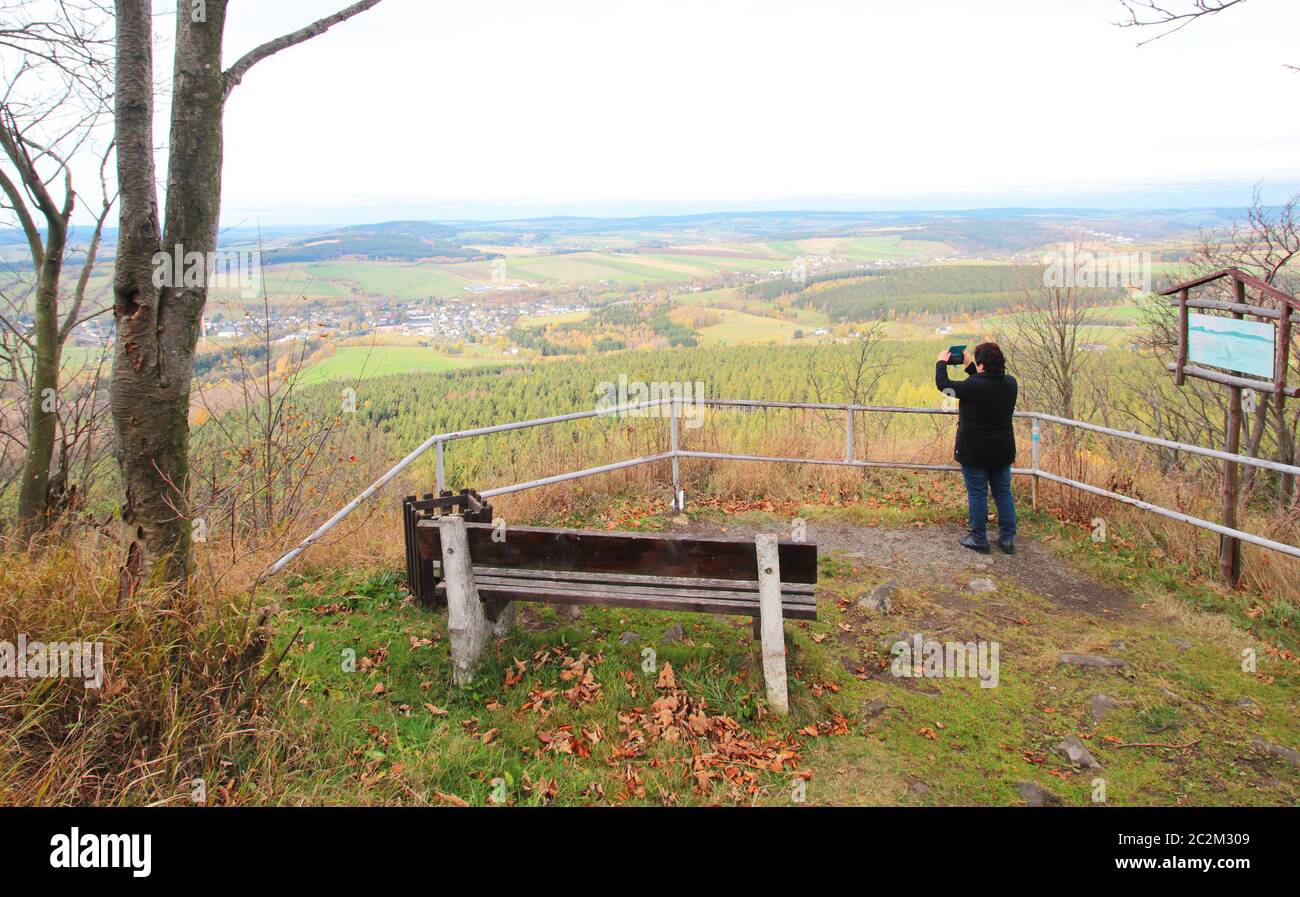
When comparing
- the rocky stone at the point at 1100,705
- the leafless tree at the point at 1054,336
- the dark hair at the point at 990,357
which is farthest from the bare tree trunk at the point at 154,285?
the leafless tree at the point at 1054,336

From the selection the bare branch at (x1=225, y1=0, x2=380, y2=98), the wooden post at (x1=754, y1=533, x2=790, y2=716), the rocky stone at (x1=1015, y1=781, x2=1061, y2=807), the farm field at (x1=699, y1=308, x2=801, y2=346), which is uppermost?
the bare branch at (x1=225, y1=0, x2=380, y2=98)

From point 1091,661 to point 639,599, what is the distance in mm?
2752

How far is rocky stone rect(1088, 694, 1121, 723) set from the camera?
4.33m

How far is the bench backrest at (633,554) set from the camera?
4316mm

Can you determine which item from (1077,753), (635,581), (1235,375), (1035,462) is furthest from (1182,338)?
(635,581)

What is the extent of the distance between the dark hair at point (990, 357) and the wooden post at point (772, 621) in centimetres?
337

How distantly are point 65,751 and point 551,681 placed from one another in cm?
221

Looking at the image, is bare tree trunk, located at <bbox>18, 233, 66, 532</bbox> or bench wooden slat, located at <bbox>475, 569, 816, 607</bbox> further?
bare tree trunk, located at <bbox>18, 233, 66, 532</bbox>

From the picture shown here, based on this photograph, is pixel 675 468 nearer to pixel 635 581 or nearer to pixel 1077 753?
pixel 635 581

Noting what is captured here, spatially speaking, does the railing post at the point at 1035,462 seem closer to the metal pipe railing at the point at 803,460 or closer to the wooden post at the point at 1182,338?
the metal pipe railing at the point at 803,460

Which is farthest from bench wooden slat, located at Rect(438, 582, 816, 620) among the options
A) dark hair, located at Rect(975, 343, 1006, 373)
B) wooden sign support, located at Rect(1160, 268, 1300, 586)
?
wooden sign support, located at Rect(1160, 268, 1300, 586)

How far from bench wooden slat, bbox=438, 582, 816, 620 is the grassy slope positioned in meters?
0.43

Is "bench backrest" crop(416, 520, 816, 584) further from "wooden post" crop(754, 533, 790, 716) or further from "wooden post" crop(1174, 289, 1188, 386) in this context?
"wooden post" crop(1174, 289, 1188, 386)

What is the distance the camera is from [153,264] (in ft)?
12.2
